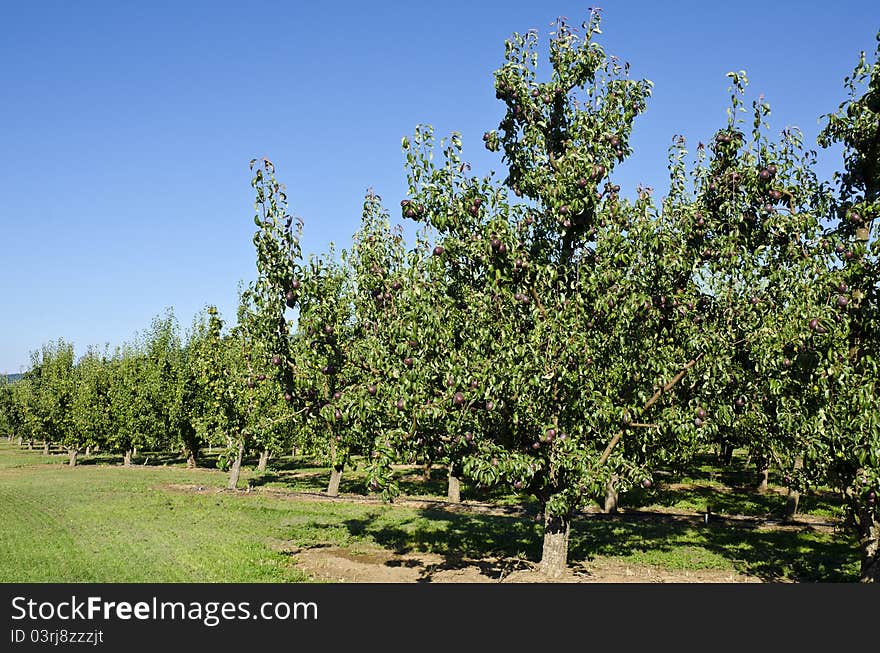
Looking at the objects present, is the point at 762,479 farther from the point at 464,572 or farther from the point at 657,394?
the point at 657,394

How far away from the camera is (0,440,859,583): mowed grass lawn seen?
55.8 ft

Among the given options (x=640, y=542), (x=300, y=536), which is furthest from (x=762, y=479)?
(x=300, y=536)

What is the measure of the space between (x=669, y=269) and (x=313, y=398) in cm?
797

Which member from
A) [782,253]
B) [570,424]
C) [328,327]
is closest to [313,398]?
[328,327]

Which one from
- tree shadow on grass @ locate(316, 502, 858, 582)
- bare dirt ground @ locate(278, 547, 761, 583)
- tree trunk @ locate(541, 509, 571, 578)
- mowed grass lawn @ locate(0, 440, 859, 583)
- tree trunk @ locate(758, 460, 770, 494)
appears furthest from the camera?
tree trunk @ locate(758, 460, 770, 494)

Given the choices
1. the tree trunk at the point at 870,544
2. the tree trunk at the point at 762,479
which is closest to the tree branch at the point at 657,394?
the tree trunk at the point at 870,544

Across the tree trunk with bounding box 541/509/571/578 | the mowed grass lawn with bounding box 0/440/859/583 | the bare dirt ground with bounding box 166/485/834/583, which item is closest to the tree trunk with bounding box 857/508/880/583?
the bare dirt ground with bounding box 166/485/834/583

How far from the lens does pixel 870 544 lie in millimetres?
12781

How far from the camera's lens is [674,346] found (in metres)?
13.2

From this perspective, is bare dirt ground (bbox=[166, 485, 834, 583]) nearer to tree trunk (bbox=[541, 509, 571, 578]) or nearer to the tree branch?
tree trunk (bbox=[541, 509, 571, 578])

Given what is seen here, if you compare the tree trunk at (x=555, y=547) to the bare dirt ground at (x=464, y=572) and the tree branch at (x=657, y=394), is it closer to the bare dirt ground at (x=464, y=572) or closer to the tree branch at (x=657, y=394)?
the bare dirt ground at (x=464, y=572)

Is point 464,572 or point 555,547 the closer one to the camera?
point 555,547

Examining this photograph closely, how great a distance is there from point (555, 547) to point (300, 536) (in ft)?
34.5

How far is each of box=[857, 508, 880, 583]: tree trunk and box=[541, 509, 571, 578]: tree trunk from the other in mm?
5855
